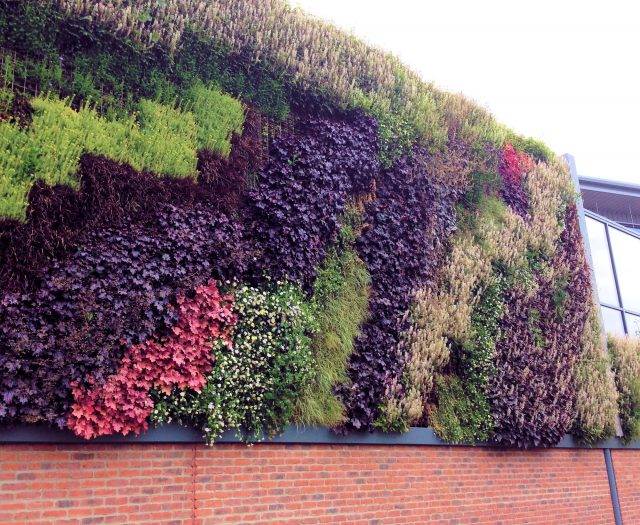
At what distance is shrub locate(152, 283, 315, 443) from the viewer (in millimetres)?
6047

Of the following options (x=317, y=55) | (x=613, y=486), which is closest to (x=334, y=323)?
(x=317, y=55)

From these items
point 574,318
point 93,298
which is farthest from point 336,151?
point 574,318

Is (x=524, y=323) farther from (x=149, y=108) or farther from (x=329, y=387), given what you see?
(x=149, y=108)

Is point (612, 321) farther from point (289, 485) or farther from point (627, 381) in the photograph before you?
point (289, 485)

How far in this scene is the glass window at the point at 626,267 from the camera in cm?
1353

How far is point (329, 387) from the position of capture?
7176 millimetres

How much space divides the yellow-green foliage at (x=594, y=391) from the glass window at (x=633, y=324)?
2.39 metres


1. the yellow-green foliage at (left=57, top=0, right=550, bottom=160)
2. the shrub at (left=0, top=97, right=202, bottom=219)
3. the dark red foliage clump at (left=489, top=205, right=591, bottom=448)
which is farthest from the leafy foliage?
the shrub at (left=0, top=97, right=202, bottom=219)

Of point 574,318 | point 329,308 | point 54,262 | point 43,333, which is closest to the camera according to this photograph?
point 43,333

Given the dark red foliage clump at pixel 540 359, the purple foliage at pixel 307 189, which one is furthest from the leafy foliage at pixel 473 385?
the purple foliage at pixel 307 189

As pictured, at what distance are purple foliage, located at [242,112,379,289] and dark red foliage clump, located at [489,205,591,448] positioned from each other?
3194mm

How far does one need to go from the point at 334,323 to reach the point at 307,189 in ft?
5.43

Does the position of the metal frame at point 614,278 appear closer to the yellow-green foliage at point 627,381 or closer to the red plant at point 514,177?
the yellow-green foliage at point 627,381

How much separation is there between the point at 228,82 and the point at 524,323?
18.4 ft
